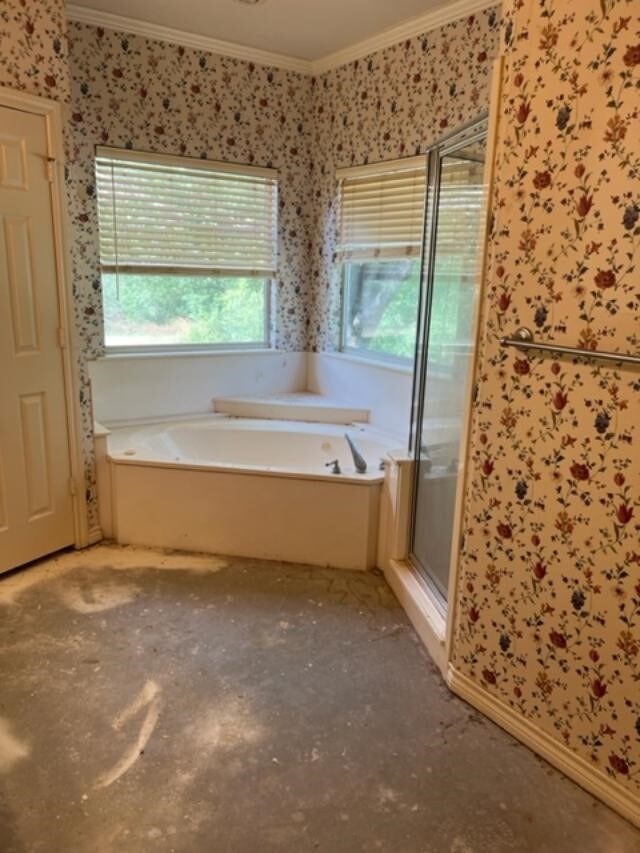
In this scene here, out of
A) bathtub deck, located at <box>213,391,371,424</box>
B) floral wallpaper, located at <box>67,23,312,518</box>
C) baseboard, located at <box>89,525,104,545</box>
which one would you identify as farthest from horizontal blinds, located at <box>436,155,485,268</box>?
baseboard, located at <box>89,525,104,545</box>

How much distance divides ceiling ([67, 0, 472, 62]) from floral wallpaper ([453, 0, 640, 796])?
1.65m

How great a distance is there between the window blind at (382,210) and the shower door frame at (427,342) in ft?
3.02

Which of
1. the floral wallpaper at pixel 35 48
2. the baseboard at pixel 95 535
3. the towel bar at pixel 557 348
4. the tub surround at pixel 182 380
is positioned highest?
the floral wallpaper at pixel 35 48

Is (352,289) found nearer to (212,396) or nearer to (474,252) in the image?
(212,396)

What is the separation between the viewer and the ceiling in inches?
114

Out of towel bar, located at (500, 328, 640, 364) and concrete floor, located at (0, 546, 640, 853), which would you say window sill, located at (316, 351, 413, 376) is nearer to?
concrete floor, located at (0, 546, 640, 853)

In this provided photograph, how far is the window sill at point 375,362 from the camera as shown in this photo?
3.45 metres

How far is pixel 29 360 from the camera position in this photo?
2.57 m

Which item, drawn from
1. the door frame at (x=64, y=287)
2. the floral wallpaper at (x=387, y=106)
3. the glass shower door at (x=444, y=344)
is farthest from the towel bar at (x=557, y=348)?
the door frame at (x=64, y=287)

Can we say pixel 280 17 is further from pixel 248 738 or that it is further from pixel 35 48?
pixel 248 738

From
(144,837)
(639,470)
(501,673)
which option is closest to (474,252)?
(639,470)

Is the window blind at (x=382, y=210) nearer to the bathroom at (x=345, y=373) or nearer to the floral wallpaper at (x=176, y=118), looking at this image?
the bathroom at (x=345, y=373)

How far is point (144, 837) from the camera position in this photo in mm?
1498

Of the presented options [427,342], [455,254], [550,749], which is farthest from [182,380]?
[550,749]
